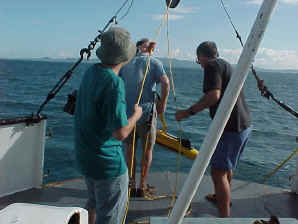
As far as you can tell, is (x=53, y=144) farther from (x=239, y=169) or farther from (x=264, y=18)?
(x=264, y=18)

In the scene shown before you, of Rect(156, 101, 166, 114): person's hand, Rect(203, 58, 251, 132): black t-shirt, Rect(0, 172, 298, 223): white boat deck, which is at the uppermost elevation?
Rect(203, 58, 251, 132): black t-shirt

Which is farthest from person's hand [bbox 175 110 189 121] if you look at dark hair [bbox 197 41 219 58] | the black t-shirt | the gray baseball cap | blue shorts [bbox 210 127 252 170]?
the gray baseball cap

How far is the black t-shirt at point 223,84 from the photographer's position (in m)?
2.16

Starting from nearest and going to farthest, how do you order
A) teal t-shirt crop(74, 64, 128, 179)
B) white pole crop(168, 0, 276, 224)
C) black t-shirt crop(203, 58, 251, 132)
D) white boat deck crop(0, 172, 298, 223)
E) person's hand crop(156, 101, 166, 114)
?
white pole crop(168, 0, 276, 224)
teal t-shirt crop(74, 64, 128, 179)
black t-shirt crop(203, 58, 251, 132)
white boat deck crop(0, 172, 298, 223)
person's hand crop(156, 101, 166, 114)

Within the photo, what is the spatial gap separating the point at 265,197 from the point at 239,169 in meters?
4.04

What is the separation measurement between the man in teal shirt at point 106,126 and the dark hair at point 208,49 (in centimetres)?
82

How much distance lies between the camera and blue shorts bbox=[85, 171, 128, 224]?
1.71 metres

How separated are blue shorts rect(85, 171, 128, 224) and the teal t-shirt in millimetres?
44

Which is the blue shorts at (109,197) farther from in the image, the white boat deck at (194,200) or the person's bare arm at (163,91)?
the person's bare arm at (163,91)

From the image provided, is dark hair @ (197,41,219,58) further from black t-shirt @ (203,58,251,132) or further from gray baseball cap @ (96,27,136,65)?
gray baseball cap @ (96,27,136,65)

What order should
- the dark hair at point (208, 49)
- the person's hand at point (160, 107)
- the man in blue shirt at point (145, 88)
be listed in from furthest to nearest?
the person's hand at point (160, 107), the man in blue shirt at point (145, 88), the dark hair at point (208, 49)

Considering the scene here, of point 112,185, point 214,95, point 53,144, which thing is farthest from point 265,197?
point 53,144

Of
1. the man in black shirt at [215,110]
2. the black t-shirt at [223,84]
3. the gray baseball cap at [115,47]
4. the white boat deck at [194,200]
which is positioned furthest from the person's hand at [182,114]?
the white boat deck at [194,200]

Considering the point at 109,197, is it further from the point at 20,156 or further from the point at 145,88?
the point at 20,156
